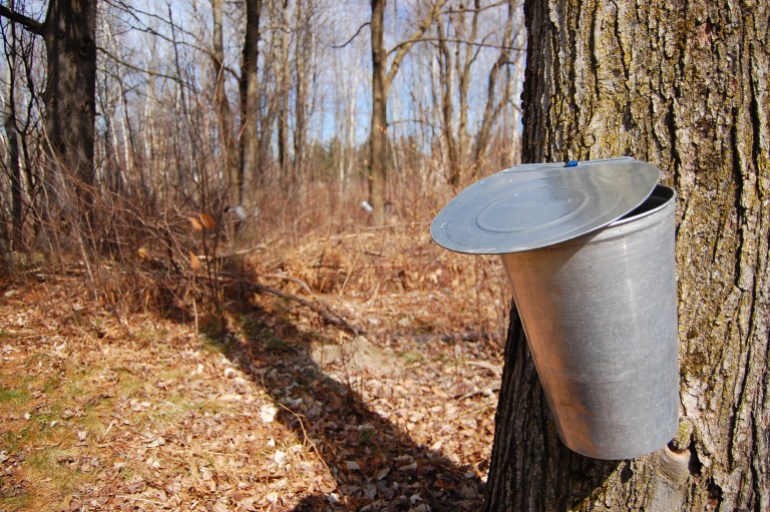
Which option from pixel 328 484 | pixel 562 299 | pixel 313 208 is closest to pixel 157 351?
pixel 328 484

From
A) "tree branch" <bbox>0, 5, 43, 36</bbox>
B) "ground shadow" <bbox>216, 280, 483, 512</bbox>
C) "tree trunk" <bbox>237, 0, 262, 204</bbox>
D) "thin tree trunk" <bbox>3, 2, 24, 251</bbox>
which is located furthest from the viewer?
"tree trunk" <bbox>237, 0, 262, 204</bbox>

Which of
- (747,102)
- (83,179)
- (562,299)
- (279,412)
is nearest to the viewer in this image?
(562,299)

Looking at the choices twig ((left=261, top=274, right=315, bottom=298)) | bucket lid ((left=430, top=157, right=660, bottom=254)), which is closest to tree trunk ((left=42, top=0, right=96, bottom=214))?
twig ((left=261, top=274, right=315, bottom=298))

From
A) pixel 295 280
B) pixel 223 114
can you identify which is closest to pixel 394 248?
pixel 295 280

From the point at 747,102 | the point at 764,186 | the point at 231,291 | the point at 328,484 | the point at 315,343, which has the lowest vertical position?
the point at 328,484

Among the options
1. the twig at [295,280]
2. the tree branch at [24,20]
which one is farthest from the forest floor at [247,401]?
the tree branch at [24,20]

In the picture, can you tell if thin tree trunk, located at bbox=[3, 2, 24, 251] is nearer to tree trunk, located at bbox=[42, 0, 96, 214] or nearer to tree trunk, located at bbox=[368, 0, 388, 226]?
tree trunk, located at bbox=[42, 0, 96, 214]

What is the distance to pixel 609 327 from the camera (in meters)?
1.33

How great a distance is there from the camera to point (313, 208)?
365 inches

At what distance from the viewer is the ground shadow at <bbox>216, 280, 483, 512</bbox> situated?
284cm

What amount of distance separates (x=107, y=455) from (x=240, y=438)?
74 cm

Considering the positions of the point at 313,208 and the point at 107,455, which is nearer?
the point at 107,455

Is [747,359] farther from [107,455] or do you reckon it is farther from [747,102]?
[107,455]

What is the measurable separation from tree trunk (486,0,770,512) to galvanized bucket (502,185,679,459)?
0.68 ft
